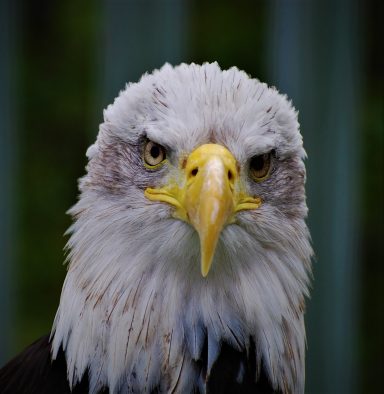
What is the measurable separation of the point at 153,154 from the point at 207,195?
9.9 inches

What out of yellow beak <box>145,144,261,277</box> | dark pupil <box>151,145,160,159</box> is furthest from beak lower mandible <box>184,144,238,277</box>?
dark pupil <box>151,145,160,159</box>

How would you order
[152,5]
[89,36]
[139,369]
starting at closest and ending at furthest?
[139,369] → [152,5] → [89,36]

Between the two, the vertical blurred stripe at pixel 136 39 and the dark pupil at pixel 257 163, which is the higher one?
the vertical blurred stripe at pixel 136 39

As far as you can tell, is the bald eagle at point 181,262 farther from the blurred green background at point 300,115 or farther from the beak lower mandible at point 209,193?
the blurred green background at point 300,115

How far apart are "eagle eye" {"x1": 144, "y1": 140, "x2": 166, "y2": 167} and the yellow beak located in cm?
6

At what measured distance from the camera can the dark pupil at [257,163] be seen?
6.25ft

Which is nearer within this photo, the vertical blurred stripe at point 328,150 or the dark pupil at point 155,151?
the dark pupil at point 155,151

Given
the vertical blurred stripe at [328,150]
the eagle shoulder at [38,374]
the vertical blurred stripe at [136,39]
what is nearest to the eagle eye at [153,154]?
the eagle shoulder at [38,374]

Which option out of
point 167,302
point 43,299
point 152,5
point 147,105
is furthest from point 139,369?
point 43,299

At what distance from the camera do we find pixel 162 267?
6.17 ft

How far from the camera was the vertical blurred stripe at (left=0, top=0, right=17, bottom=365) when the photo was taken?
3.55 meters

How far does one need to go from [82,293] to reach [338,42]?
1.89m

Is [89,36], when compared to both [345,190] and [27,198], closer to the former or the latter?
[27,198]

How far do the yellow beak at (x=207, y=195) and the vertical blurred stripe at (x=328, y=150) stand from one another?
1.62 meters
